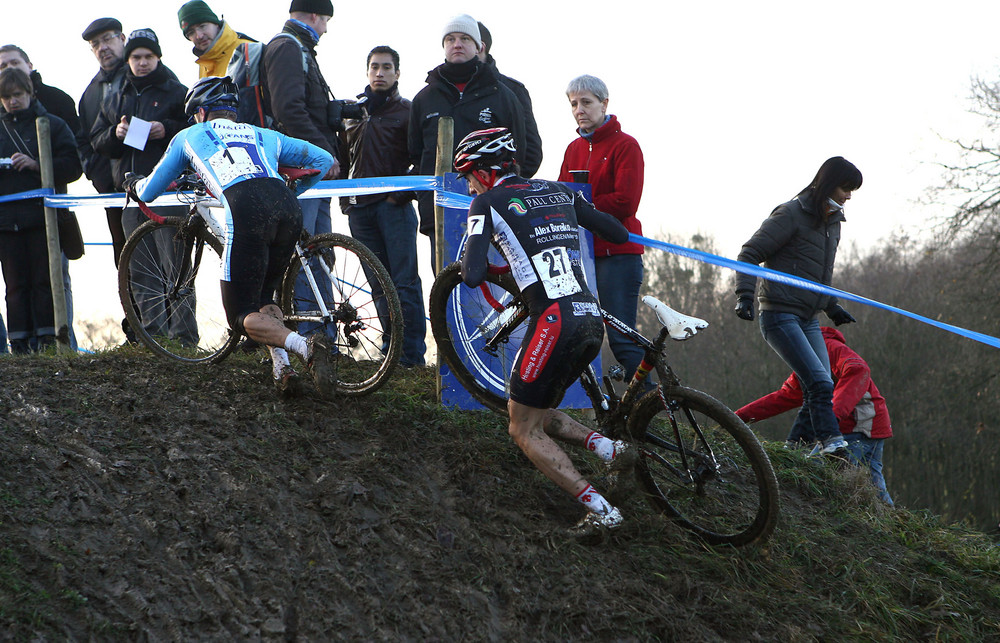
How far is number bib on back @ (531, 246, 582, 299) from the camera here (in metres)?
4.61

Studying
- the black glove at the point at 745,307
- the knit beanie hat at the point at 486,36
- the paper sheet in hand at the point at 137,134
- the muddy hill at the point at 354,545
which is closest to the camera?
the muddy hill at the point at 354,545

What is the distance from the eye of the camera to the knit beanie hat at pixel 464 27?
677 cm

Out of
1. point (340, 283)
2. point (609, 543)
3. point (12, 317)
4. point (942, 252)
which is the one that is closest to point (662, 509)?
point (609, 543)

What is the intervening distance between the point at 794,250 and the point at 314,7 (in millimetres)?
4382

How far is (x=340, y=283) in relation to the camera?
5387 millimetres

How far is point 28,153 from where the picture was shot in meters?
8.08

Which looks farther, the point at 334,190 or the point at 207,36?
the point at 207,36

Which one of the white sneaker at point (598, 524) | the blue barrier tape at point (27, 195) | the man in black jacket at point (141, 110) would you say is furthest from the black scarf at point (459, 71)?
the blue barrier tape at point (27, 195)

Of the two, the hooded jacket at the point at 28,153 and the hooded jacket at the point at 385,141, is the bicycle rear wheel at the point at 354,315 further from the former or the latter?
the hooded jacket at the point at 28,153

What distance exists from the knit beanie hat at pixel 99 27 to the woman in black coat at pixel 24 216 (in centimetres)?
87

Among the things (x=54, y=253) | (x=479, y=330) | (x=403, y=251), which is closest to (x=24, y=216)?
(x=54, y=253)

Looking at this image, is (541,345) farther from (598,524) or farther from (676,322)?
(598,524)

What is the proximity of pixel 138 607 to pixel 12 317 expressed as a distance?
17.9ft

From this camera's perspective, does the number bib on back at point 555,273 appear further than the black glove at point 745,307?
No
